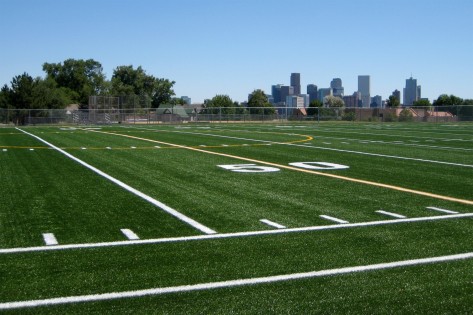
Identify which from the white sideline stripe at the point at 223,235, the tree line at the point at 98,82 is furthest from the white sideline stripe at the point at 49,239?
the tree line at the point at 98,82

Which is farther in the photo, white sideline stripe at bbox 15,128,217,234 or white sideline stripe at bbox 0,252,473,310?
white sideline stripe at bbox 15,128,217,234

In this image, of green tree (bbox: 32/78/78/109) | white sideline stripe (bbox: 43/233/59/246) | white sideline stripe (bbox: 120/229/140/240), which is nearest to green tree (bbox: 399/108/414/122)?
green tree (bbox: 32/78/78/109)

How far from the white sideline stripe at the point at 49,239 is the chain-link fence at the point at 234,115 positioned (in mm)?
45730

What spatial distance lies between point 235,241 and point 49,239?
175cm

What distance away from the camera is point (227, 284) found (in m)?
4.40

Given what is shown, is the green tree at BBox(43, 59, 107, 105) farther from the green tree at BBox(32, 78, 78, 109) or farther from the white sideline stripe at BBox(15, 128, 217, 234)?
the white sideline stripe at BBox(15, 128, 217, 234)

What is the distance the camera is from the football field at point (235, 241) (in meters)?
4.11

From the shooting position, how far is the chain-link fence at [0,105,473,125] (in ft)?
169

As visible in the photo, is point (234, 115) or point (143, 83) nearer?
point (234, 115)

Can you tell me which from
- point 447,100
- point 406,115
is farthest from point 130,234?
point 447,100

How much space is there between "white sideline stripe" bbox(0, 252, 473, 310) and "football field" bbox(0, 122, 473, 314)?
0.05ft

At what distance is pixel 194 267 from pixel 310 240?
1390mm

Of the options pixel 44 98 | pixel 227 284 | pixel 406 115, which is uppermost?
pixel 44 98

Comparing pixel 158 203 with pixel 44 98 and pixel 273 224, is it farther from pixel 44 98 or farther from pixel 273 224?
pixel 44 98
